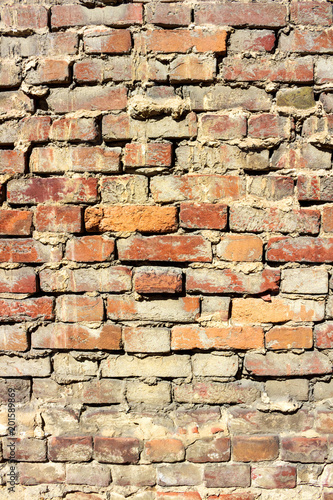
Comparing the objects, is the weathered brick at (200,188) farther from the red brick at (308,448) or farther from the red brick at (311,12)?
the red brick at (308,448)

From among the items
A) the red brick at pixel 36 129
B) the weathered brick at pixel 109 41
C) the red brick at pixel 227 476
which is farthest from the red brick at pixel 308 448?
the weathered brick at pixel 109 41

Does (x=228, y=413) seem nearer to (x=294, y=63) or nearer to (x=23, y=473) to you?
(x=23, y=473)

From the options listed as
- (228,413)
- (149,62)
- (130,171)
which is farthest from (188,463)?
(149,62)

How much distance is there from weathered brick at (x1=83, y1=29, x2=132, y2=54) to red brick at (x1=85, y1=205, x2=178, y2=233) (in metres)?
0.57

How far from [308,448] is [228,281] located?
27.5 inches

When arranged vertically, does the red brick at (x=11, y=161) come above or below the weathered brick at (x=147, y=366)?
above

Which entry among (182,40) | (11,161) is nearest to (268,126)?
(182,40)

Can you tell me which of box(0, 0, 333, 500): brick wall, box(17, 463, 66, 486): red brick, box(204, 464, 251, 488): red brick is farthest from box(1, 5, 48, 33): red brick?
box(204, 464, 251, 488): red brick

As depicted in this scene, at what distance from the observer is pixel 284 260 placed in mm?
1337

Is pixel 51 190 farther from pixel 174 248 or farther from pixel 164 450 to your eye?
pixel 164 450

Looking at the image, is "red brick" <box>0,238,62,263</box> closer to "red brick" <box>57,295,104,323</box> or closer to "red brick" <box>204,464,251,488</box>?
"red brick" <box>57,295,104,323</box>

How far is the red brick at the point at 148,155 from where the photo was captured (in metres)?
1.33

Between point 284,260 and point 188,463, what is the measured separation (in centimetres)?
85

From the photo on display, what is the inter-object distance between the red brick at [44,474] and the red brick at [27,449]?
0.03 meters
